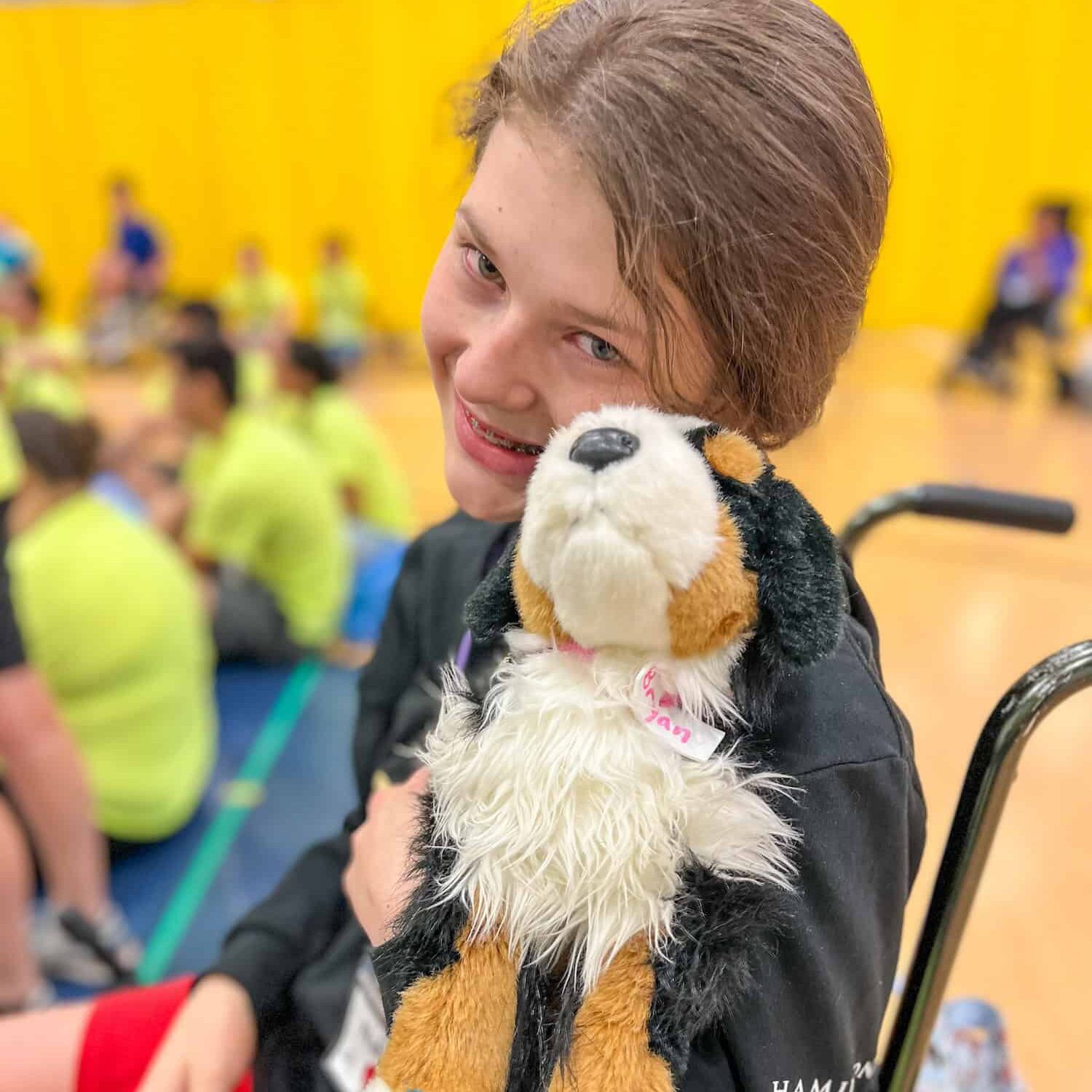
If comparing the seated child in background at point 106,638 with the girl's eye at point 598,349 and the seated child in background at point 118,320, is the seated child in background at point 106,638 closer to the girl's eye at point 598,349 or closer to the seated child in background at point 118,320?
the girl's eye at point 598,349

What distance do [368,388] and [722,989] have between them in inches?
221

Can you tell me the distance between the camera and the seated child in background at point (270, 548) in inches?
98.4

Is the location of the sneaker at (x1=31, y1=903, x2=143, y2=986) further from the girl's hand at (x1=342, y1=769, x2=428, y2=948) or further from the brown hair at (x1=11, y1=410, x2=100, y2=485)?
the girl's hand at (x1=342, y1=769, x2=428, y2=948)

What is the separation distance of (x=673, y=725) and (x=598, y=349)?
0.22 metres

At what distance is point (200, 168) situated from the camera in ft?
24.0

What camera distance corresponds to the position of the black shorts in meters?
1.24

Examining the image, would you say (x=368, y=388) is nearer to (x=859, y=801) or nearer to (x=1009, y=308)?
(x=1009, y=308)

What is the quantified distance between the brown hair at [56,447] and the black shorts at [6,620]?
0.46 meters

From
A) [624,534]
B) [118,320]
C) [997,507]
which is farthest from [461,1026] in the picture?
[118,320]

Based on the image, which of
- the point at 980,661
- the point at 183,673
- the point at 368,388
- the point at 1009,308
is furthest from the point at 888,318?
the point at 183,673

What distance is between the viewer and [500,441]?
63cm

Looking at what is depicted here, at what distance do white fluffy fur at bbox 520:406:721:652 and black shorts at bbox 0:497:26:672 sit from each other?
102 centimetres

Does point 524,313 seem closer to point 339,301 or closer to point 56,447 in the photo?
point 56,447

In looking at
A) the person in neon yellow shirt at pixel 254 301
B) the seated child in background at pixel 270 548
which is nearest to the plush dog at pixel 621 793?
the seated child in background at pixel 270 548
